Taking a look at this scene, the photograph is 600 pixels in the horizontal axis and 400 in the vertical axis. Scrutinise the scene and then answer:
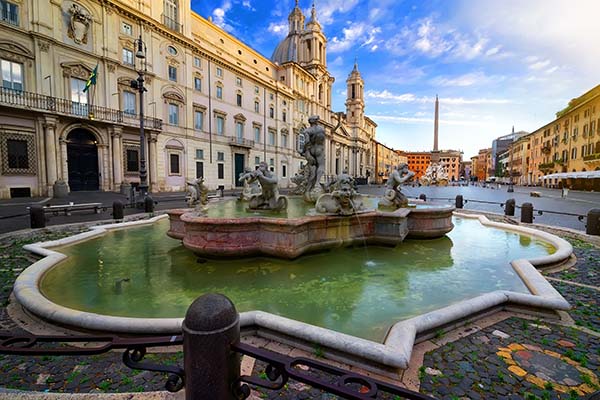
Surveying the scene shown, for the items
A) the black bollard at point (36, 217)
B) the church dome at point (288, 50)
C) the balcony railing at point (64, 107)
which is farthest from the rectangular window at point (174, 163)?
the church dome at point (288, 50)

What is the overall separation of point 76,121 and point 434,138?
76.0 m

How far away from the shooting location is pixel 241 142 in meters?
35.9

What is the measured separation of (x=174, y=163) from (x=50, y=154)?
994cm

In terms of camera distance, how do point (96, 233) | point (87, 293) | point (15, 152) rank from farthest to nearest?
point (15, 152)
point (96, 233)
point (87, 293)

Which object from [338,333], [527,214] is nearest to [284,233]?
[338,333]

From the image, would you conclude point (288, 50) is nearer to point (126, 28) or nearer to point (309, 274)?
point (126, 28)

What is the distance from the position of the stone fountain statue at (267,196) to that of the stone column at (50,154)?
19354mm

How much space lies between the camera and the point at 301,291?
3.98 meters

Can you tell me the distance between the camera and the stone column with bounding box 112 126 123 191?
22219 mm

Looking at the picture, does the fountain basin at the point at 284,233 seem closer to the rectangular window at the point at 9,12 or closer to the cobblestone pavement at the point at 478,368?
the cobblestone pavement at the point at 478,368

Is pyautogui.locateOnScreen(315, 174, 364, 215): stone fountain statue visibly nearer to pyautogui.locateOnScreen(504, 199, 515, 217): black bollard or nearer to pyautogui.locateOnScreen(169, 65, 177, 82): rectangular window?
pyautogui.locateOnScreen(504, 199, 515, 217): black bollard

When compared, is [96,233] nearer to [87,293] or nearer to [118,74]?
[87,293]

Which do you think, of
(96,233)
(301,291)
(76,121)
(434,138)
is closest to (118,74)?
(76,121)

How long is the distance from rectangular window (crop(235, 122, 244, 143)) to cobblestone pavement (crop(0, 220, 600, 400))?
34558 millimetres
